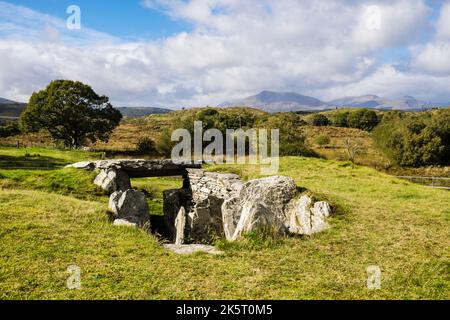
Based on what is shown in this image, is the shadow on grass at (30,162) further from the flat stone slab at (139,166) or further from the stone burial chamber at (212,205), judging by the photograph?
the stone burial chamber at (212,205)

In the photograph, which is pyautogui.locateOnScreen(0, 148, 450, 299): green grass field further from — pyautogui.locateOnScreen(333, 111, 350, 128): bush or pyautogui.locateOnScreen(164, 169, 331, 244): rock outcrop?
pyautogui.locateOnScreen(333, 111, 350, 128): bush

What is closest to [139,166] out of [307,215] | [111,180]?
[111,180]

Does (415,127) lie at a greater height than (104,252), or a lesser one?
greater

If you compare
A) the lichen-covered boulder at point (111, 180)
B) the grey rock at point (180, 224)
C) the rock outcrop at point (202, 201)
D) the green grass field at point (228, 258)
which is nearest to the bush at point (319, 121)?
the rock outcrop at point (202, 201)

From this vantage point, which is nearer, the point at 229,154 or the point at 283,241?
the point at 283,241

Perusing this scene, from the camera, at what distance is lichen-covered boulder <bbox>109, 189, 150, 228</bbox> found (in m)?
15.9

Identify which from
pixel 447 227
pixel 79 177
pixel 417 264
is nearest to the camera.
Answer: pixel 417 264

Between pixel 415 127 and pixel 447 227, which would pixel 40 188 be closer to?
pixel 447 227

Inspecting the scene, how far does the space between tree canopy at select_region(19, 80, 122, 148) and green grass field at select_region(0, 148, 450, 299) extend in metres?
38.0

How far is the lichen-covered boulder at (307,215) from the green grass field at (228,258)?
Result: 1.69ft

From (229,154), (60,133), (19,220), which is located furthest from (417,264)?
(60,133)

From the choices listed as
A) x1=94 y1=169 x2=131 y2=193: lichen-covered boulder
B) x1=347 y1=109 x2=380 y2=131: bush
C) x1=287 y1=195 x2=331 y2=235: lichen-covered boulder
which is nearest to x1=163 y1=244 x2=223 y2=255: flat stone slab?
x1=287 y1=195 x2=331 y2=235: lichen-covered boulder

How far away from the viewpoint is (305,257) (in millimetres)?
10297
